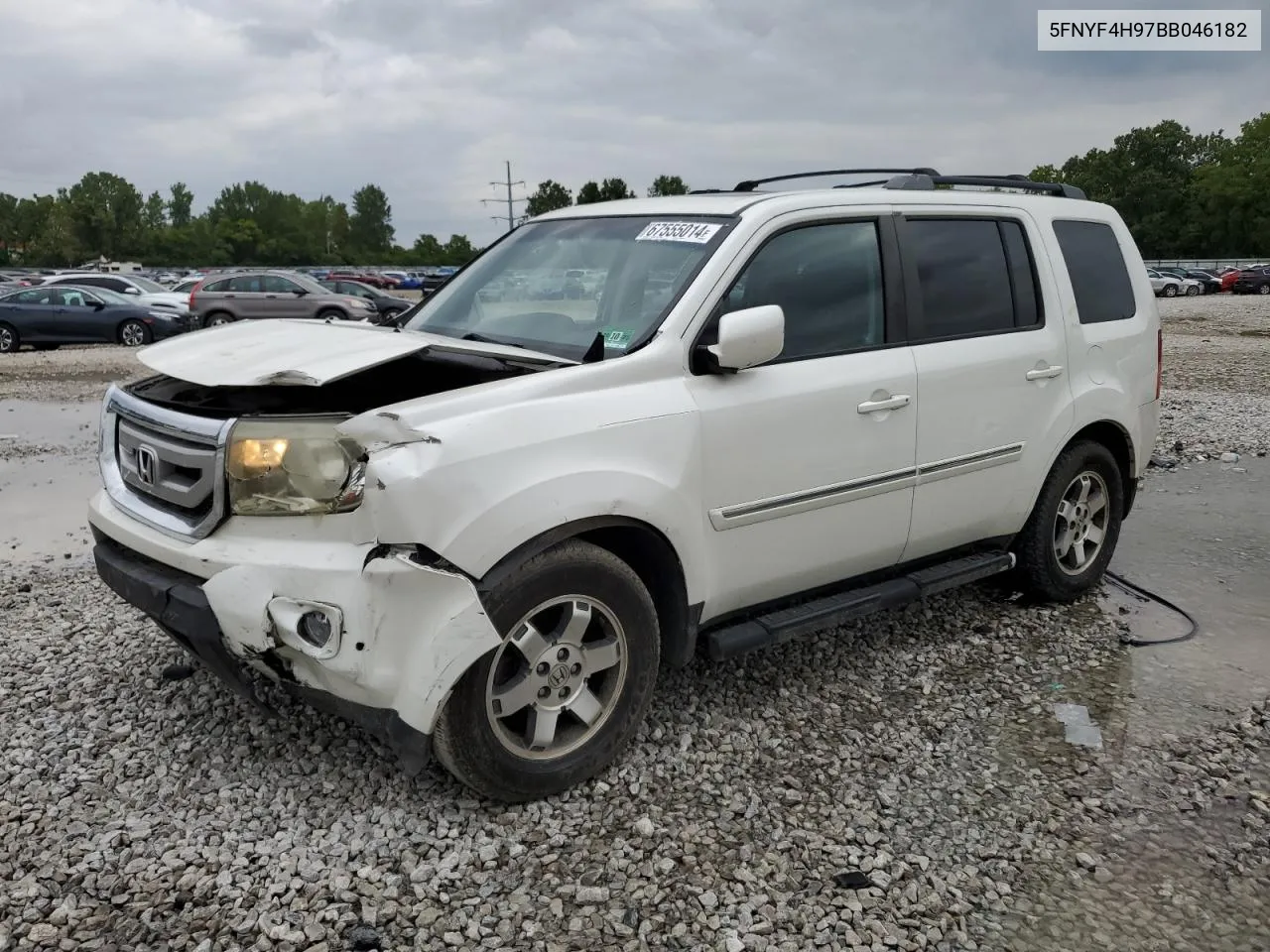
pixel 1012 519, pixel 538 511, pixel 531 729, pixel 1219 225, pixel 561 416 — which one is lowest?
pixel 531 729

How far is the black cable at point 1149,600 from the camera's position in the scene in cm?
486

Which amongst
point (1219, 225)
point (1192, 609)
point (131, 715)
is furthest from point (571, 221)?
point (1219, 225)

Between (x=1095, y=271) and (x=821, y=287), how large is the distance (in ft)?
6.41

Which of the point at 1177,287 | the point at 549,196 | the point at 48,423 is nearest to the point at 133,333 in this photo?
the point at 48,423

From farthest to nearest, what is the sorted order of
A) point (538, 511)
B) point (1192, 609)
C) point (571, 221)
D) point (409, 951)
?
point (1192, 609), point (571, 221), point (538, 511), point (409, 951)

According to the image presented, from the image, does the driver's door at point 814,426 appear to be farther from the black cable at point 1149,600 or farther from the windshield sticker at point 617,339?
the black cable at point 1149,600

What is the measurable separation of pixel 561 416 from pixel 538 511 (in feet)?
1.04

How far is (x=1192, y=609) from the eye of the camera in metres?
5.29

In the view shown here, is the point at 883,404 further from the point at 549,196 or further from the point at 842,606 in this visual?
the point at 549,196

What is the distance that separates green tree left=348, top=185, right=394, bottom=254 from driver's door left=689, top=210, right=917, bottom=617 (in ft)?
477

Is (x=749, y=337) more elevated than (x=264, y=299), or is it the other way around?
(x=264, y=299)

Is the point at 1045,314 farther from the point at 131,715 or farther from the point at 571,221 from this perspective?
the point at 131,715

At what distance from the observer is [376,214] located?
472 ft

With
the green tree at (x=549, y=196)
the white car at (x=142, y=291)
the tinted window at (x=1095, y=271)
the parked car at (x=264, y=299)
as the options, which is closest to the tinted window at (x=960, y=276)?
the tinted window at (x=1095, y=271)
